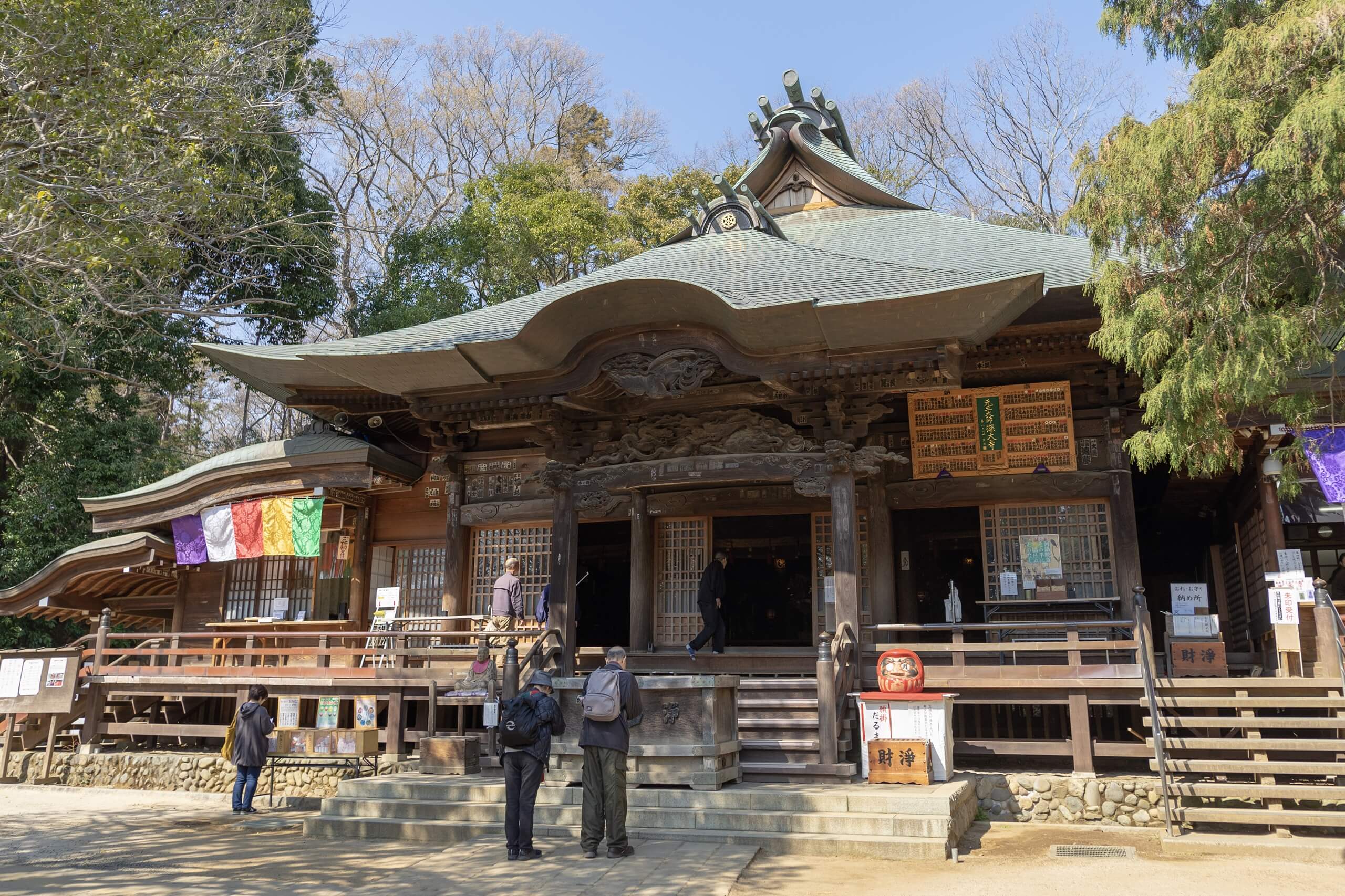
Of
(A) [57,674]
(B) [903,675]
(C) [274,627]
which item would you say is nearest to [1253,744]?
(B) [903,675]

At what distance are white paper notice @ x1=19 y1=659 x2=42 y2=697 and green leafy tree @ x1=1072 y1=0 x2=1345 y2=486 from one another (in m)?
13.6

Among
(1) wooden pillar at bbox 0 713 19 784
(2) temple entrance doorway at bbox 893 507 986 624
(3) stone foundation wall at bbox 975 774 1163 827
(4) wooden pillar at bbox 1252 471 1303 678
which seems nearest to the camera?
(3) stone foundation wall at bbox 975 774 1163 827

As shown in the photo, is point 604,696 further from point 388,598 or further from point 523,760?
point 388,598

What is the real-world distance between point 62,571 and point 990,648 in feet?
47.5

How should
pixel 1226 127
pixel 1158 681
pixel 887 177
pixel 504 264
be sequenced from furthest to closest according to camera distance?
1. pixel 887 177
2. pixel 504 264
3. pixel 1158 681
4. pixel 1226 127

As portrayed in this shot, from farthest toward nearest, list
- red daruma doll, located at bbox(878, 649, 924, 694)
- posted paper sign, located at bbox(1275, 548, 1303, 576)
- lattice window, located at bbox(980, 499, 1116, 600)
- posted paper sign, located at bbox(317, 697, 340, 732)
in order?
posted paper sign, located at bbox(317, 697, 340, 732)
lattice window, located at bbox(980, 499, 1116, 600)
posted paper sign, located at bbox(1275, 548, 1303, 576)
red daruma doll, located at bbox(878, 649, 924, 694)

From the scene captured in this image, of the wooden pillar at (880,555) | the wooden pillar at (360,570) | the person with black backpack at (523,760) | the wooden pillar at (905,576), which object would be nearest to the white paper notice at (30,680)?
the wooden pillar at (360,570)

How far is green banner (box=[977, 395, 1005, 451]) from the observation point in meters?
11.9

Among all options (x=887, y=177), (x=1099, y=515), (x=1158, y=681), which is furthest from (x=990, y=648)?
(x=887, y=177)

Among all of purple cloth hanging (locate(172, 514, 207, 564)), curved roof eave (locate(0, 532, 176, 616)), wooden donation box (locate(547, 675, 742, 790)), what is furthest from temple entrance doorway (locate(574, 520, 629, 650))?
wooden donation box (locate(547, 675, 742, 790))

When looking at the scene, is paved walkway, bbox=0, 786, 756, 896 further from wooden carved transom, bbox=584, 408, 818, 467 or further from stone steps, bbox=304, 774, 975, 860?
wooden carved transom, bbox=584, 408, 818, 467

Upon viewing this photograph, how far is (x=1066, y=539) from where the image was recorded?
462 inches

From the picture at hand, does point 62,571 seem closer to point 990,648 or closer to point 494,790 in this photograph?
point 494,790

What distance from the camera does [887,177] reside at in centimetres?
2878
